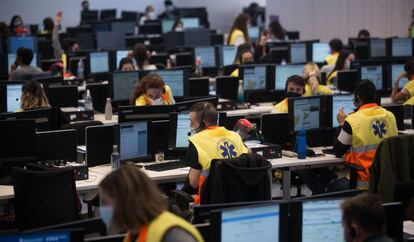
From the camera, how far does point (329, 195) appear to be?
478 centimetres

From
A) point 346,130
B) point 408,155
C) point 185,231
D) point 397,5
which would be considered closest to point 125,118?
point 346,130

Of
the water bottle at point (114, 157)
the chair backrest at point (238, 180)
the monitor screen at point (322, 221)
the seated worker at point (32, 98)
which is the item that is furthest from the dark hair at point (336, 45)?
the monitor screen at point (322, 221)

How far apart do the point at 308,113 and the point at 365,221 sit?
15.6ft

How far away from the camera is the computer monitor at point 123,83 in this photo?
1138 cm

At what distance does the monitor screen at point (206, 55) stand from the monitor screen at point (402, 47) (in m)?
3.39

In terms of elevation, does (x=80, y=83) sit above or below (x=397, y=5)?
below

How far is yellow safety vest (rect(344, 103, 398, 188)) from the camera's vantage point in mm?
7902

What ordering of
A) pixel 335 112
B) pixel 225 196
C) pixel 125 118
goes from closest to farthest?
pixel 225 196
pixel 125 118
pixel 335 112

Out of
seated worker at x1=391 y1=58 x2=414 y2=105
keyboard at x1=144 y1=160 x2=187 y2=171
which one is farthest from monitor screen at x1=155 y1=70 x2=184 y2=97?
keyboard at x1=144 y1=160 x2=187 y2=171

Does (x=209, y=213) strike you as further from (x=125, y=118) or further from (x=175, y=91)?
(x=175, y=91)

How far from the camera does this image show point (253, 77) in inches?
482

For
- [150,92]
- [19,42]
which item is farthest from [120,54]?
[150,92]

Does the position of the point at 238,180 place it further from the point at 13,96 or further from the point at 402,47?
the point at 402,47

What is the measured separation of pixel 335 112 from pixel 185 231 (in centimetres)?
536
